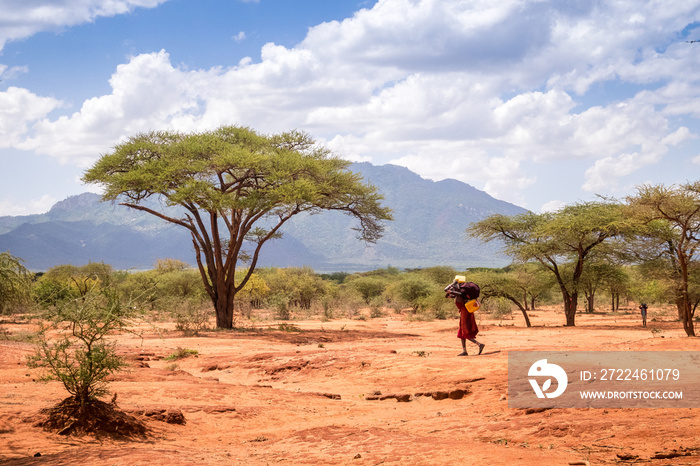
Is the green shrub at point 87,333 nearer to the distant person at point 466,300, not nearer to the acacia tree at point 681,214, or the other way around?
the distant person at point 466,300

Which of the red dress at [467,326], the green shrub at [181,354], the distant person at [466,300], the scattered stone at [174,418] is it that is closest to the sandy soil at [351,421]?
the scattered stone at [174,418]

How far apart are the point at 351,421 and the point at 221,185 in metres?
18.9

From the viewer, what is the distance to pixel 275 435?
8453 millimetres

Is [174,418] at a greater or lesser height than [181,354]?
greater

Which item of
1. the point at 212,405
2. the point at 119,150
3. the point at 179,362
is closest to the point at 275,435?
the point at 212,405

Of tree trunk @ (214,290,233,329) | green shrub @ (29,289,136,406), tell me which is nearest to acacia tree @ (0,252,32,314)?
tree trunk @ (214,290,233,329)

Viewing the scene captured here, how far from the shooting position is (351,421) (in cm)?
927

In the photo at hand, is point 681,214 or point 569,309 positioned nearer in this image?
point 681,214

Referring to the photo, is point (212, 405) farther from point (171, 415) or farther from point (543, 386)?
point (543, 386)

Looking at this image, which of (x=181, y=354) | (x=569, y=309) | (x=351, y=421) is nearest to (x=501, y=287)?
(x=569, y=309)

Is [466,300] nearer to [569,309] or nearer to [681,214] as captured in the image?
[681,214]

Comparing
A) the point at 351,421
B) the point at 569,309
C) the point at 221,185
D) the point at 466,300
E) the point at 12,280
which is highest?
the point at 221,185

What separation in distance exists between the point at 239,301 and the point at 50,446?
148 feet

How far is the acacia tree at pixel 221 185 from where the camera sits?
24.8 meters
